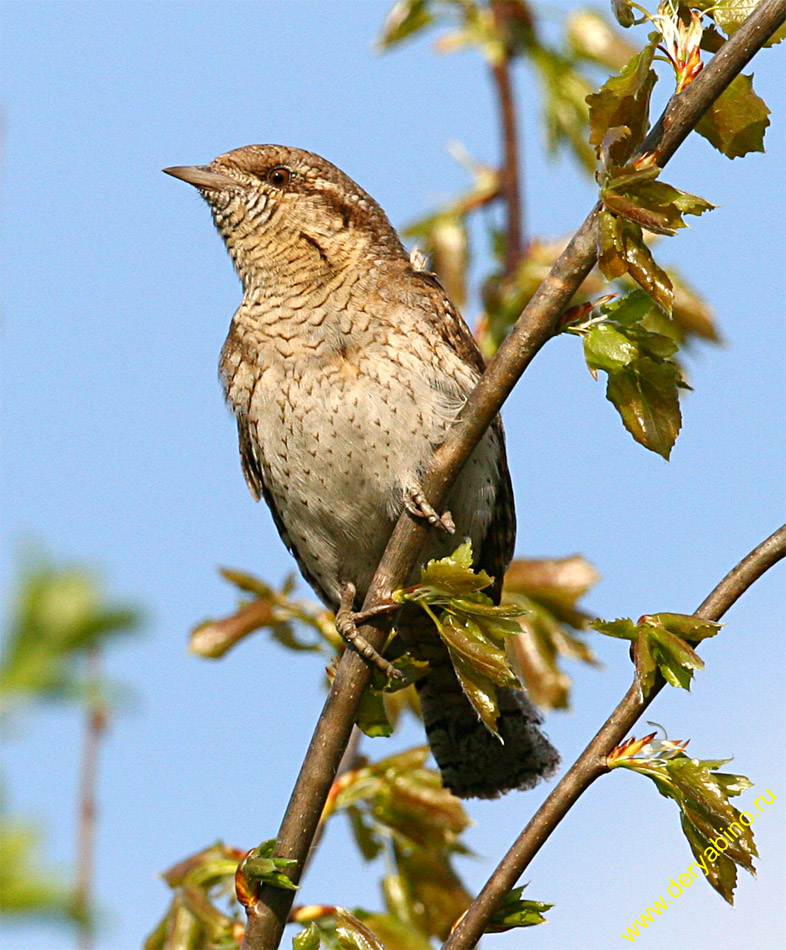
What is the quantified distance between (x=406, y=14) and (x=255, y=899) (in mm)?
3113

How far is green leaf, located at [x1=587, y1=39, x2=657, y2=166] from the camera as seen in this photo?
2.17 meters

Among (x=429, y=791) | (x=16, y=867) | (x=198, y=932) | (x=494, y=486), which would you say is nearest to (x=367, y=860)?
(x=429, y=791)

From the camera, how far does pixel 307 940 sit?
2609mm

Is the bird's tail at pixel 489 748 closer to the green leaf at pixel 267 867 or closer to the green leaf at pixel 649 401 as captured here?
the green leaf at pixel 267 867

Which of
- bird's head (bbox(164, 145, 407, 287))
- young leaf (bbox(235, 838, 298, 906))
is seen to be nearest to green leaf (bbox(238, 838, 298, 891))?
young leaf (bbox(235, 838, 298, 906))

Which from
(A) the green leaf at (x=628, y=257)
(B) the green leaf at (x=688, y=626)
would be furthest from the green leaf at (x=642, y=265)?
(B) the green leaf at (x=688, y=626)

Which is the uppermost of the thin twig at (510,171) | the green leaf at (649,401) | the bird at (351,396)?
the thin twig at (510,171)

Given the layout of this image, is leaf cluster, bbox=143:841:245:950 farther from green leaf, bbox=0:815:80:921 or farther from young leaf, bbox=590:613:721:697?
green leaf, bbox=0:815:80:921

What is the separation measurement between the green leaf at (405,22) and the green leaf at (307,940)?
3042 millimetres


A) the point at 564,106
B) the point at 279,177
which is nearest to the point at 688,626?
the point at 279,177

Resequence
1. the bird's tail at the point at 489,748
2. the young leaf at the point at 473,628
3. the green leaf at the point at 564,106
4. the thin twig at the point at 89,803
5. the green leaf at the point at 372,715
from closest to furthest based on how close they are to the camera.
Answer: the thin twig at the point at 89,803 → the young leaf at the point at 473,628 → the green leaf at the point at 372,715 → the bird's tail at the point at 489,748 → the green leaf at the point at 564,106

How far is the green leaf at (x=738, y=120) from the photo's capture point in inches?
93.8

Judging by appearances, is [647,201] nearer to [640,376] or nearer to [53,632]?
[640,376]

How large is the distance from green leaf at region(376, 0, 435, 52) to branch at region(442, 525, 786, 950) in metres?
2.89
